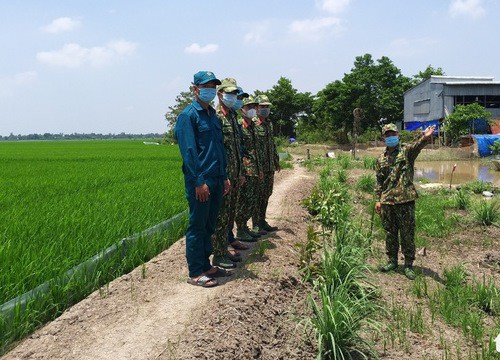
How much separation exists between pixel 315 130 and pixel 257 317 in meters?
37.5

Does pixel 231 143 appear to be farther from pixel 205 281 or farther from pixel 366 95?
pixel 366 95

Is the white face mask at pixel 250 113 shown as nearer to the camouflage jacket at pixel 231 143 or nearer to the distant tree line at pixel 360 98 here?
the camouflage jacket at pixel 231 143

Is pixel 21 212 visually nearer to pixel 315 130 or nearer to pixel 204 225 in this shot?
pixel 204 225

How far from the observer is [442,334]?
3.41m

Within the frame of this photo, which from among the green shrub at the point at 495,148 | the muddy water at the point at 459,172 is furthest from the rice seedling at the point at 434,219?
the green shrub at the point at 495,148

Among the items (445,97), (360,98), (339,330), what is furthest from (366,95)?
(339,330)

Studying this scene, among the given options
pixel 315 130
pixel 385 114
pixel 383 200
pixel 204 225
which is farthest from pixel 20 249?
pixel 315 130

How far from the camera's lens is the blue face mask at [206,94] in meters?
3.60

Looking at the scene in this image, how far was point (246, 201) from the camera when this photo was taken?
504 centimetres

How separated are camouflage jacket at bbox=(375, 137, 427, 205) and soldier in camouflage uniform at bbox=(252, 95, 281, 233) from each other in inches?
66.2

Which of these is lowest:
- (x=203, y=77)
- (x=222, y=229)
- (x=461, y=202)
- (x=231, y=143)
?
(x=461, y=202)

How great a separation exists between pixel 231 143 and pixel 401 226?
2.11m

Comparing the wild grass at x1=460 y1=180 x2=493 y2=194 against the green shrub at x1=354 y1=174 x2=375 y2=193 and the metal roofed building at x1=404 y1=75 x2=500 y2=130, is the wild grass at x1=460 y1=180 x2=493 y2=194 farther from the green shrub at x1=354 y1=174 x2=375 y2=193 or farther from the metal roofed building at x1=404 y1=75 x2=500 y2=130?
the metal roofed building at x1=404 y1=75 x2=500 y2=130

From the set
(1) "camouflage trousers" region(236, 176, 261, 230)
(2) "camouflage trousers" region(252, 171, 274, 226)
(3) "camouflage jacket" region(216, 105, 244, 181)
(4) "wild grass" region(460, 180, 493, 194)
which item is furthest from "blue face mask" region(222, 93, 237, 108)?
(4) "wild grass" region(460, 180, 493, 194)
